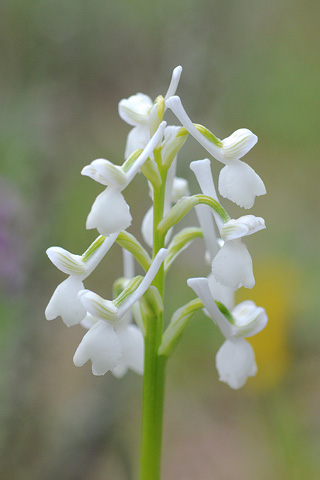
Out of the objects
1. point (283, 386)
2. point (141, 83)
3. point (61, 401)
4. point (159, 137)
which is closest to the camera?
point (159, 137)

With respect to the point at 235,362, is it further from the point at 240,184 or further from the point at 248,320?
the point at 240,184

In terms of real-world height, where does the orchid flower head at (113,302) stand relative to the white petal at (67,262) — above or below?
below

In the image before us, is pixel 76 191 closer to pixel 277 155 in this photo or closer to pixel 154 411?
pixel 277 155

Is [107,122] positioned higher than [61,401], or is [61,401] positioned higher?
[107,122]

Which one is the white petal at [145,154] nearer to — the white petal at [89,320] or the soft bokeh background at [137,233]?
the white petal at [89,320]

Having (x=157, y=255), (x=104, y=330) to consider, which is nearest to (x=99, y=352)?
(x=104, y=330)

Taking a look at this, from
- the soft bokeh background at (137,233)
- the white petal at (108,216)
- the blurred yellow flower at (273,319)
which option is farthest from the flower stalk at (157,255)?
the blurred yellow flower at (273,319)

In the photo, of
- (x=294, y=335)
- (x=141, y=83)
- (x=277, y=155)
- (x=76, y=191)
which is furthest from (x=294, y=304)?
(x=141, y=83)
